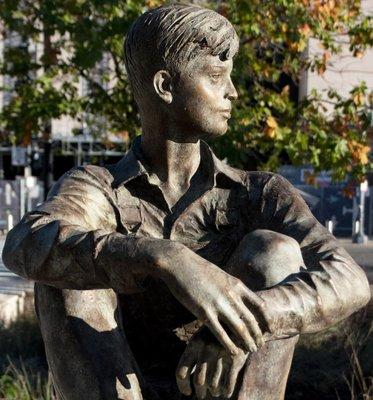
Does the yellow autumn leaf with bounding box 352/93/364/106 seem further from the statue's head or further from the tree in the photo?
the statue's head

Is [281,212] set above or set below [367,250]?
above

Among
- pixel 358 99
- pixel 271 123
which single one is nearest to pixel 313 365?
pixel 271 123

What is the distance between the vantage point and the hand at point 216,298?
2.37 metres

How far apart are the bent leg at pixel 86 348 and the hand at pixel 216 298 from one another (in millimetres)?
435

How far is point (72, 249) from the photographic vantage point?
8.34 ft

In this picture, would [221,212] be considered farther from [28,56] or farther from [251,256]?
[28,56]

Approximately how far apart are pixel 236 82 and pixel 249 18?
0.56 m

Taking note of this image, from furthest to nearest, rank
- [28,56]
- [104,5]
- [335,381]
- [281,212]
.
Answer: [28,56] < [104,5] < [335,381] < [281,212]

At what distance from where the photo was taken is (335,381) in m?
6.51

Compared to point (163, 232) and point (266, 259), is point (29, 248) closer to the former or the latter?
point (163, 232)

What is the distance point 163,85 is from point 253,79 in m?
6.48

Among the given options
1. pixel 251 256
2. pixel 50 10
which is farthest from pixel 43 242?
pixel 50 10

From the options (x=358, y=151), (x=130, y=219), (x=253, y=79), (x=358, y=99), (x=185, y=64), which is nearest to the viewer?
(x=185, y=64)

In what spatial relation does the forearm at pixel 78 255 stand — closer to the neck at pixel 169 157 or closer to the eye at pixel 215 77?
the neck at pixel 169 157
